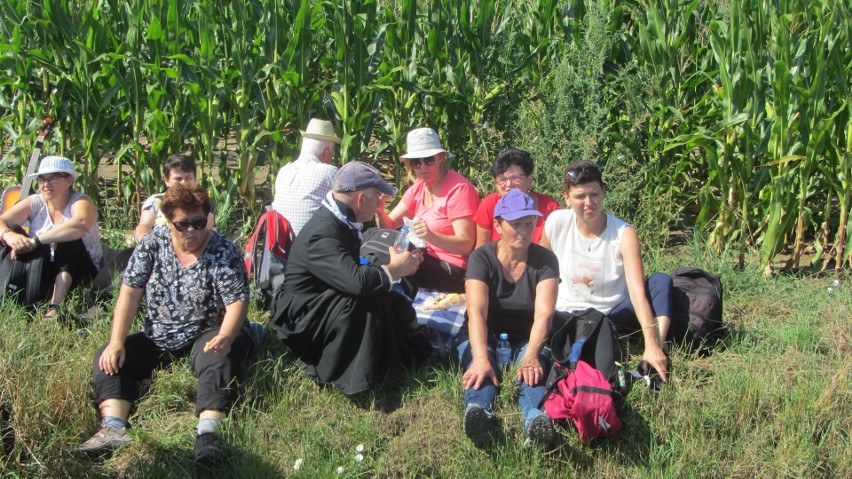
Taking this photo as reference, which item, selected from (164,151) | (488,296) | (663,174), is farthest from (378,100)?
(488,296)

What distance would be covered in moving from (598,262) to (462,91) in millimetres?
2853

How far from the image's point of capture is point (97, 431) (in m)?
4.74

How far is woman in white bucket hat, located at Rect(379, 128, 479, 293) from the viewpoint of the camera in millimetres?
6031

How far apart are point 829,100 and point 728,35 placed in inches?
37.6

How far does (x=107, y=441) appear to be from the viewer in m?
4.54

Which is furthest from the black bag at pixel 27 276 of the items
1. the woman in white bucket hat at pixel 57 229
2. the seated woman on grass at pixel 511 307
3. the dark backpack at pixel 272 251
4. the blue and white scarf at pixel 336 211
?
the seated woman on grass at pixel 511 307

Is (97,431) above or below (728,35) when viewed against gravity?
below

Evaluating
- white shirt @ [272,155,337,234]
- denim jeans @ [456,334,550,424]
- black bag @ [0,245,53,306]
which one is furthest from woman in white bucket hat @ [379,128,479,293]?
black bag @ [0,245,53,306]

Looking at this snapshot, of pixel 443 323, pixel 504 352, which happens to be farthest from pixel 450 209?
pixel 504 352

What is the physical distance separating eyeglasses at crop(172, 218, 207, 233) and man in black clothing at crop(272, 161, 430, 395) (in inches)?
21.8

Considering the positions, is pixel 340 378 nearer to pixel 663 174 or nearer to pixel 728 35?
pixel 663 174

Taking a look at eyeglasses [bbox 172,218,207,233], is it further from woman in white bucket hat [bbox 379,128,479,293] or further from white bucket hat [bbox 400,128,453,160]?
white bucket hat [bbox 400,128,453,160]

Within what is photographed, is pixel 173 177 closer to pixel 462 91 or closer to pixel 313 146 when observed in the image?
pixel 313 146

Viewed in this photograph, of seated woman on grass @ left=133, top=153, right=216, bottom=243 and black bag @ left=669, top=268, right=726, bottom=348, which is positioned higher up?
seated woman on grass @ left=133, top=153, right=216, bottom=243
